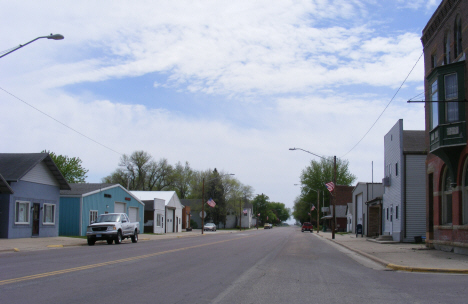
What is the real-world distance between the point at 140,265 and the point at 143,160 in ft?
251

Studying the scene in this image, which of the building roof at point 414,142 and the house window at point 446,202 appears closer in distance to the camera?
the house window at point 446,202

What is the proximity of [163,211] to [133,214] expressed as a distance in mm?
8603

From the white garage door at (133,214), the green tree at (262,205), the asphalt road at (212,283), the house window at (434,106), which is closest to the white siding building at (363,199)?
the house window at (434,106)

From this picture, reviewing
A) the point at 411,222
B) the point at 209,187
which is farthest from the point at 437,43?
the point at 209,187

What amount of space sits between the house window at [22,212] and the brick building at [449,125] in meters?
25.3

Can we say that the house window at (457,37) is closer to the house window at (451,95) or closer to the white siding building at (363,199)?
the house window at (451,95)

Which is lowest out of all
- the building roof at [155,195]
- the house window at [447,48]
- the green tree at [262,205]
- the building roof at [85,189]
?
the green tree at [262,205]

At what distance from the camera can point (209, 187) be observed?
89125 millimetres

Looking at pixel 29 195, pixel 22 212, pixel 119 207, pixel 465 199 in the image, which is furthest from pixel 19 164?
pixel 465 199

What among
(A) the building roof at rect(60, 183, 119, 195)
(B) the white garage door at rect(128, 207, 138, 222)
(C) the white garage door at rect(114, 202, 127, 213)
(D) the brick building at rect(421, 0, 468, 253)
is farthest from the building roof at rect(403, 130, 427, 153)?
(B) the white garage door at rect(128, 207, 138, 222)

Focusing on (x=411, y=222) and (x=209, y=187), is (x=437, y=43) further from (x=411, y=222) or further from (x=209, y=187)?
(x=209, y=187)

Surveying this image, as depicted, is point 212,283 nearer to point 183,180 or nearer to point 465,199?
point 465,199

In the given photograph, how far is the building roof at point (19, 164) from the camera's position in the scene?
96.2 feet

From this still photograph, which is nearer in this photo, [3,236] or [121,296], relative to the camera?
[121,296]
